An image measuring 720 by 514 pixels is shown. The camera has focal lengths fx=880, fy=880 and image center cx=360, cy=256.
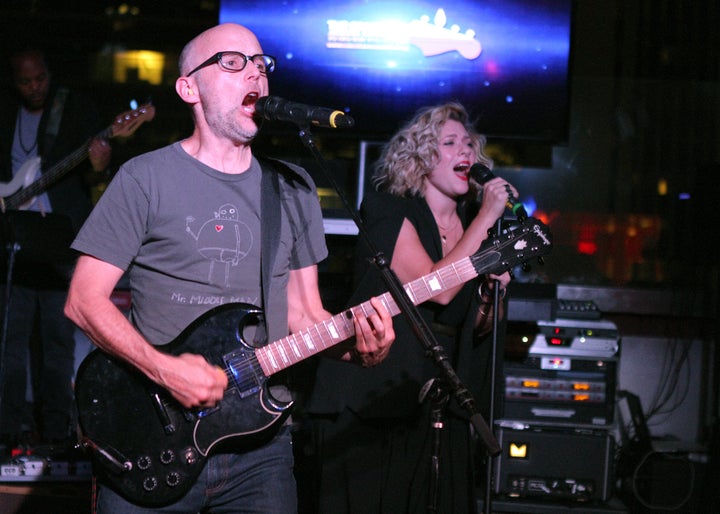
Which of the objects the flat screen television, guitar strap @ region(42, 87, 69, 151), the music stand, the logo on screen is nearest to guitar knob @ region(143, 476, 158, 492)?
the music stand

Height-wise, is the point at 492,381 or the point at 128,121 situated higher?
the point at 128,121

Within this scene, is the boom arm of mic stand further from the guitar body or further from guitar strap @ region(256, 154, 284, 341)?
the guitar body

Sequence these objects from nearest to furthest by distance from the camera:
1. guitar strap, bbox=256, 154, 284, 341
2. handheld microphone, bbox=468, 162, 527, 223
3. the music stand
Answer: guitar strap, bbox=256, 154, 284, 341, handheld microphone, bbox=468, 162, 527, 223, the music stand

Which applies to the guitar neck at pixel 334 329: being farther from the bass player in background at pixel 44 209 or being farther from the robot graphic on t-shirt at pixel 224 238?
the bass player in background at pixel 44 209

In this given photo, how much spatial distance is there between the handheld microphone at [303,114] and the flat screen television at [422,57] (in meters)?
2.71

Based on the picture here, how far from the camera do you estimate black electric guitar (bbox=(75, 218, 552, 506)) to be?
7.72ft

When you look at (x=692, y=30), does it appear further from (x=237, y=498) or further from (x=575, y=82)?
(x=237, y=498)

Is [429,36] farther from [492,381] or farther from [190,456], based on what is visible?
[190,456]

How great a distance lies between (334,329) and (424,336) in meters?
0.36

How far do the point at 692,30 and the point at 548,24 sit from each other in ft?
3.51

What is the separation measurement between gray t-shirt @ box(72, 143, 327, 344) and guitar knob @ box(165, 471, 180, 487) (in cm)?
36

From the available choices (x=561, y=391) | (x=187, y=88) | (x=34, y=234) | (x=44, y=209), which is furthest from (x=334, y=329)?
(x=44, y=209)

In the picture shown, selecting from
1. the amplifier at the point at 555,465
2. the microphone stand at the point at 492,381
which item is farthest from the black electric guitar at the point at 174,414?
the amplifier at the point at 555,465

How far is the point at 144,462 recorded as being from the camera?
236cm
